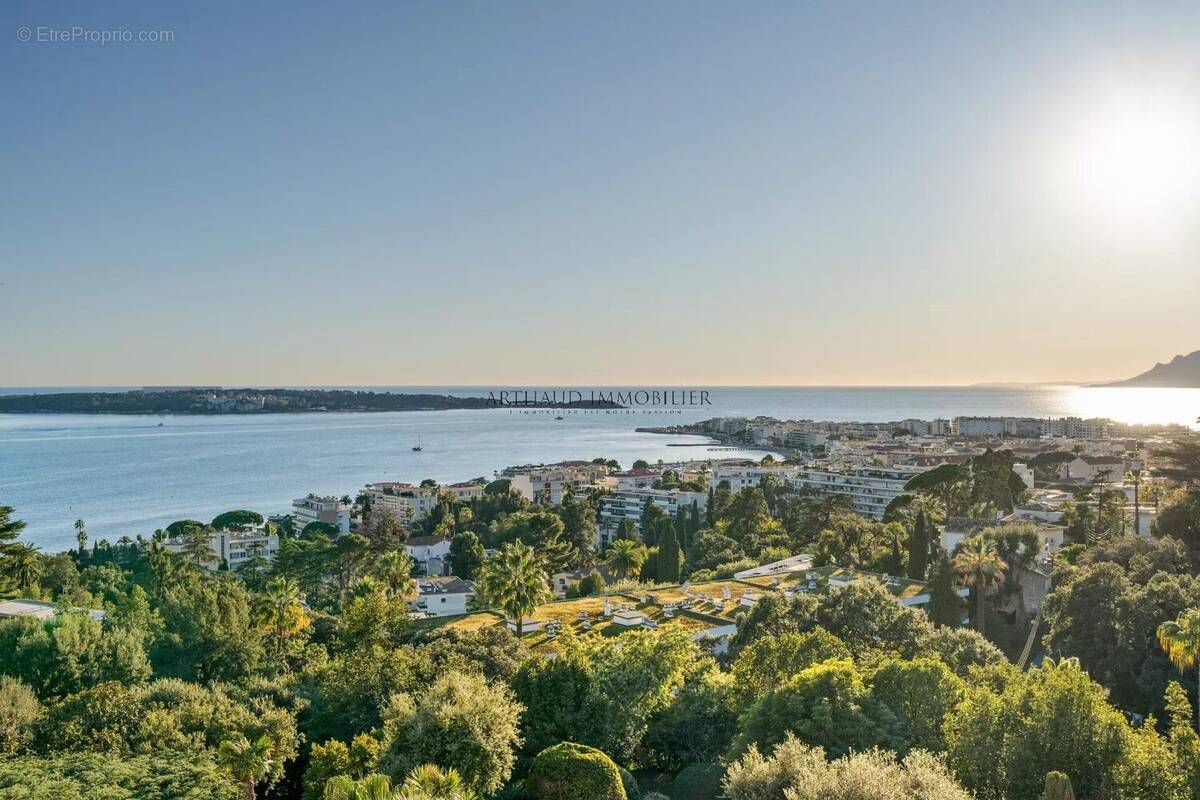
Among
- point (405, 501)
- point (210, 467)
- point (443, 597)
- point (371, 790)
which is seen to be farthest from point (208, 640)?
point (210, 467)

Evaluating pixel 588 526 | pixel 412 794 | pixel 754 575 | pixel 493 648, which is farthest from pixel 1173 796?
pixel 588 526

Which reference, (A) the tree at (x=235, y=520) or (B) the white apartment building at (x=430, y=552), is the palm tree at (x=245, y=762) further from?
(A) the tree at (x=235, y=520)

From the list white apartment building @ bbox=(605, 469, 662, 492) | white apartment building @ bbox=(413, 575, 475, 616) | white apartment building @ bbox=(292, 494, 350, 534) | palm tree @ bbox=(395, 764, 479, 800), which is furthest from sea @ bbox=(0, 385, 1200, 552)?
palm tree @ bbox=(395, 764, 479, 800)

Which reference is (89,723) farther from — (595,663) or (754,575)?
(754,575)

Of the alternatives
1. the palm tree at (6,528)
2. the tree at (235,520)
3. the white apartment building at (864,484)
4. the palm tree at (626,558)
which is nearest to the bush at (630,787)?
the palm tree at (6,528)

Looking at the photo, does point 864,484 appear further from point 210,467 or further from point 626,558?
point 210,467
